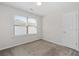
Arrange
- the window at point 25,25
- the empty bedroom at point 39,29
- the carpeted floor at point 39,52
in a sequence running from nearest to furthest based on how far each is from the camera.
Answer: the carpeted floor at point 39,52 < the empty bedroom at point 39,29 < the window at point 25,25

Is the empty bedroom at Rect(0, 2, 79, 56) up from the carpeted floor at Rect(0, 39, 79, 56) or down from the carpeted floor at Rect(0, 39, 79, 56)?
up

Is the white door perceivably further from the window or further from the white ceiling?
the window

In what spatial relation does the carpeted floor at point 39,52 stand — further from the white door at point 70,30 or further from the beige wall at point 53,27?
the beige wall at point 53,27

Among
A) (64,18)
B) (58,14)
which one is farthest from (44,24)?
(64,18)

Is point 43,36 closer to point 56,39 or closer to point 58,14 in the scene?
point 56,39

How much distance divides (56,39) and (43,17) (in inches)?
87.4

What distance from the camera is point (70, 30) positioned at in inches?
146

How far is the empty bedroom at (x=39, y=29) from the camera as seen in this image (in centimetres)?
323

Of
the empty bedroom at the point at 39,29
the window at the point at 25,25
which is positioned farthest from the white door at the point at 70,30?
the window at the point at 25,25

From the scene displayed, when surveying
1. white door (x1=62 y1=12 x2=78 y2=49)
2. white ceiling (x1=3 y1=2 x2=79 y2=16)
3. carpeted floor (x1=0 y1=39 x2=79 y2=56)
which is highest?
white ceiling (x1=3 y1=2 x2=79 y2=16)

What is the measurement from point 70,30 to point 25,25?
292 centimetres

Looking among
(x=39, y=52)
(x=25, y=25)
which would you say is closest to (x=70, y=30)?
(x=39, y=52)

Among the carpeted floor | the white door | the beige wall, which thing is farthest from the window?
the white door

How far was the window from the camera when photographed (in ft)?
14.4
